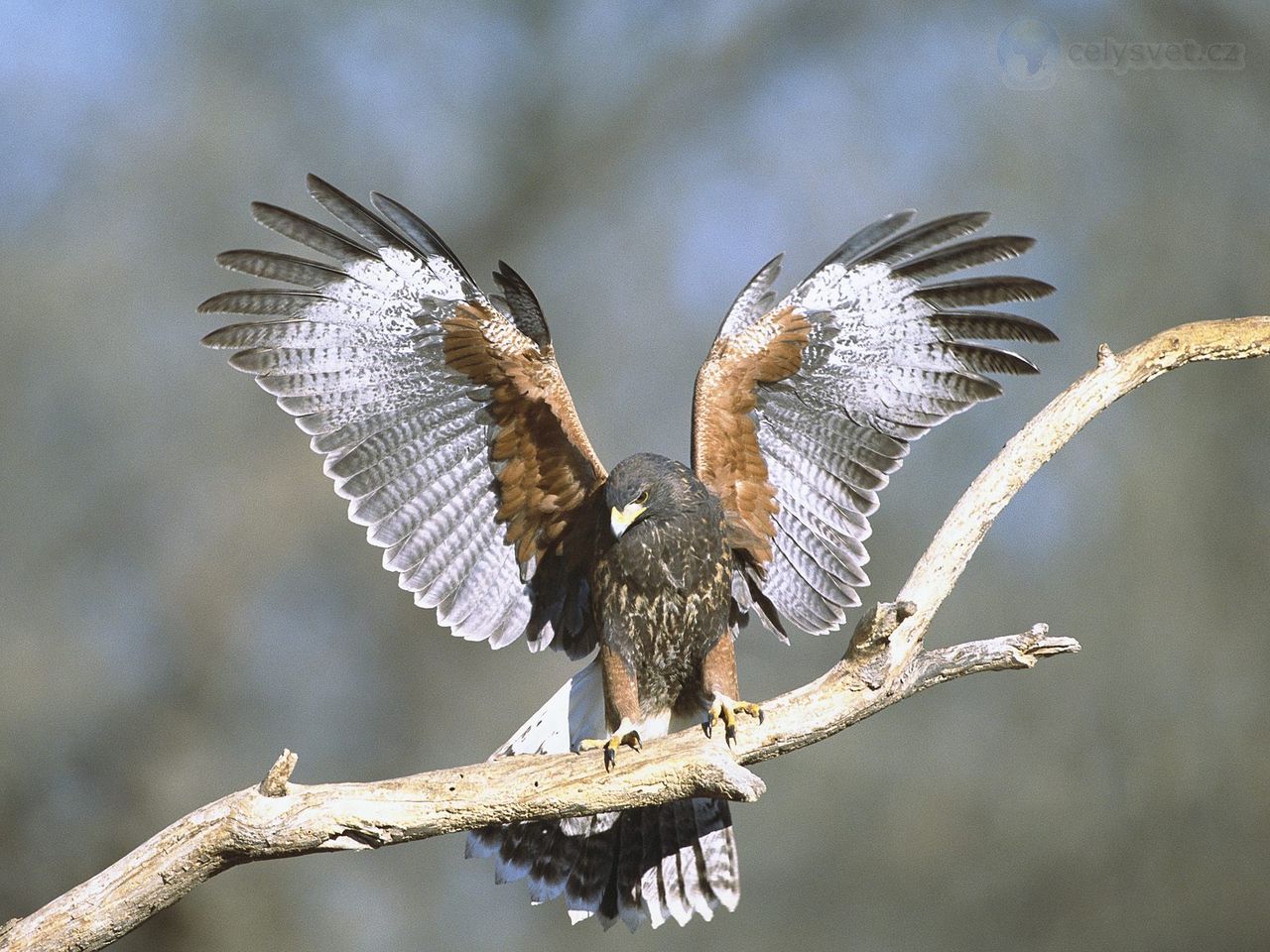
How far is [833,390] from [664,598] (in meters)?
1.19

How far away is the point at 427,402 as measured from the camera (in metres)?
4.24

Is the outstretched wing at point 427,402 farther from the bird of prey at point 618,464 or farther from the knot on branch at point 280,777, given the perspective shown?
the knot on branch at point 280,777

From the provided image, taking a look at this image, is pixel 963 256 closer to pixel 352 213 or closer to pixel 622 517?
pixel 622 517

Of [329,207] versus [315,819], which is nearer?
[315,819]

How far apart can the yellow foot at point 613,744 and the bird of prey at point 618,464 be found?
122mm

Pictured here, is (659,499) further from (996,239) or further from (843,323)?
(996,239)

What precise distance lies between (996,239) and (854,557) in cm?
133

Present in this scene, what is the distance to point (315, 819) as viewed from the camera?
303 cm

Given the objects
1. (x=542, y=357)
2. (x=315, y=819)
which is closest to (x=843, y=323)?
(x=542, y=357)

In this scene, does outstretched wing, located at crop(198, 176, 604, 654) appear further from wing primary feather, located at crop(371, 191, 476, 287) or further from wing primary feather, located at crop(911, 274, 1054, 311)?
wing primary feather, located at crop(911, 274, 1054, 311)

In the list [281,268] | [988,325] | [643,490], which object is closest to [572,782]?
[643,490]

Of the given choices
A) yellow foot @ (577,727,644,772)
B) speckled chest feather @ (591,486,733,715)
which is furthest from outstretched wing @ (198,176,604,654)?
yellow foot @ (577,727,644,772)

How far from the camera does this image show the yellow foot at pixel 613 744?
10.8 ft

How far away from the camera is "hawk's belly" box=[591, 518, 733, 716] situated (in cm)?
388
